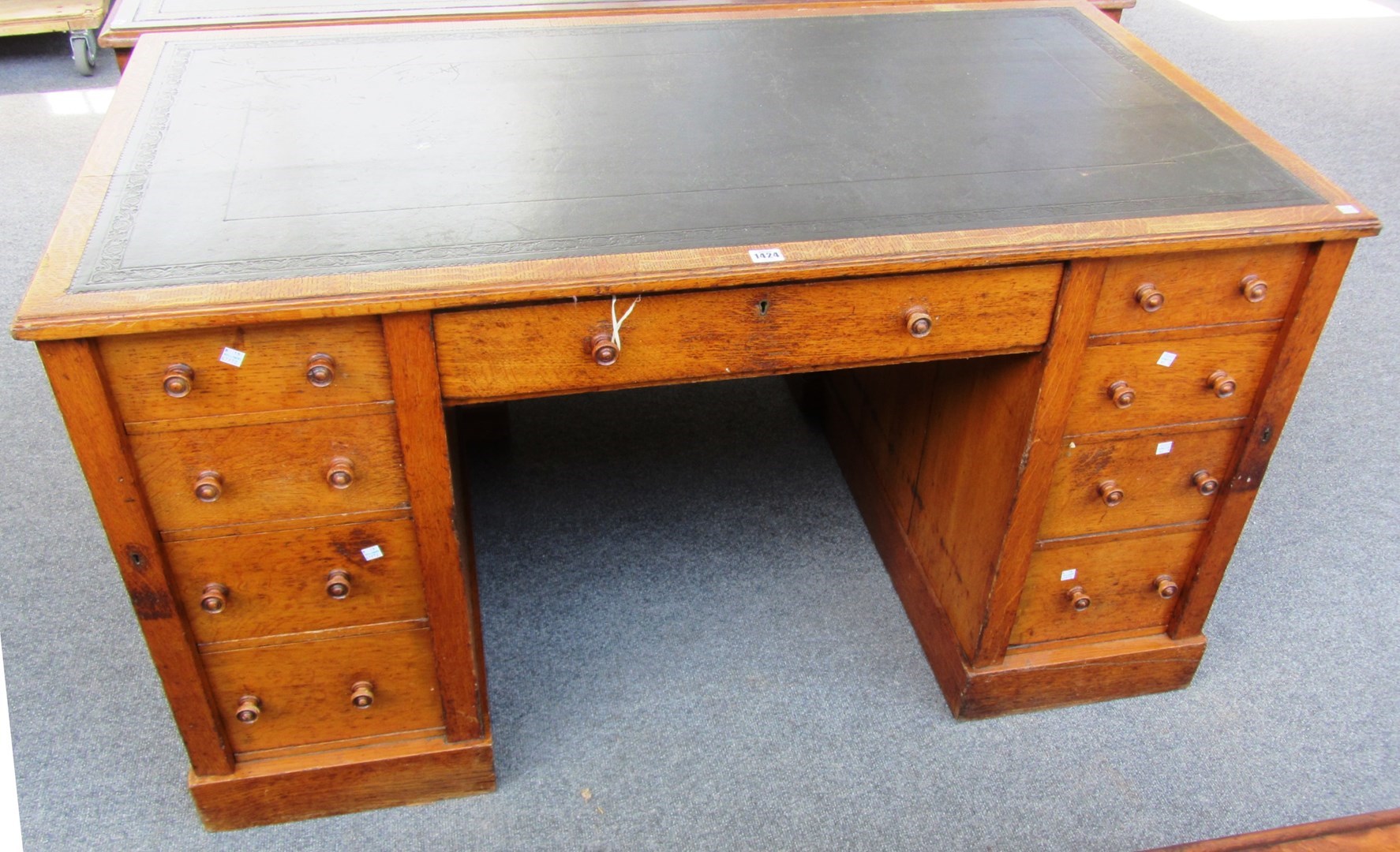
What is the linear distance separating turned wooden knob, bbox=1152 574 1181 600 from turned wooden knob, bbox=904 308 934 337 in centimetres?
66

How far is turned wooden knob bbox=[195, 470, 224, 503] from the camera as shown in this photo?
1.28 metres

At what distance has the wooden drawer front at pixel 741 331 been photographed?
4.14 feet

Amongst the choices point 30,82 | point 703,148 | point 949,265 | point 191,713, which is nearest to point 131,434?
point 191,713

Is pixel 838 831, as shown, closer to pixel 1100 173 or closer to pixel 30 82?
pixel 1100 173

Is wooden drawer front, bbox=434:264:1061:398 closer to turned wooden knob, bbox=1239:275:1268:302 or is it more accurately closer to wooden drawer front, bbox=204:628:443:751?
turned wooden knob, bbox=1239:275:1268:302

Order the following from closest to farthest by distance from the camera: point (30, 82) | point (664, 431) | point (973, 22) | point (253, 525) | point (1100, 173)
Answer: point (253, 525)
point (1100, 173)
point (973, 22)
point (664, 431)
point (30, 82)

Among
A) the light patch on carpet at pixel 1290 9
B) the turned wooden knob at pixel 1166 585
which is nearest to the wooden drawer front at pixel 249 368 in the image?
the turned wooden knob at pixel 1166 585

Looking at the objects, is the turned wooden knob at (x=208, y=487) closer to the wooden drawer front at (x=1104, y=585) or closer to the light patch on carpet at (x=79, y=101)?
the wooden drawer front at (x=1104, y=585)

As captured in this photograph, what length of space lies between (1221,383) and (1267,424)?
13 cm

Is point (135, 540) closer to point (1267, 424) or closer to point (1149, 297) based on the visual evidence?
point (1149, 297)

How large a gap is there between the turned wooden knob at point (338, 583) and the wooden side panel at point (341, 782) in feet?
0.99

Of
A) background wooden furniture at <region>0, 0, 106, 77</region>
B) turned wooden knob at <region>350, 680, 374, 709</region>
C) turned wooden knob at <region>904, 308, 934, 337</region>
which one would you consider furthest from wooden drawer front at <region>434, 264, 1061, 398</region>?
background wooden furniture at <region>0, 0, 106, 77</region>

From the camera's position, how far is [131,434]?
4.09ft

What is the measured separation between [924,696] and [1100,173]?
2.84 ft
